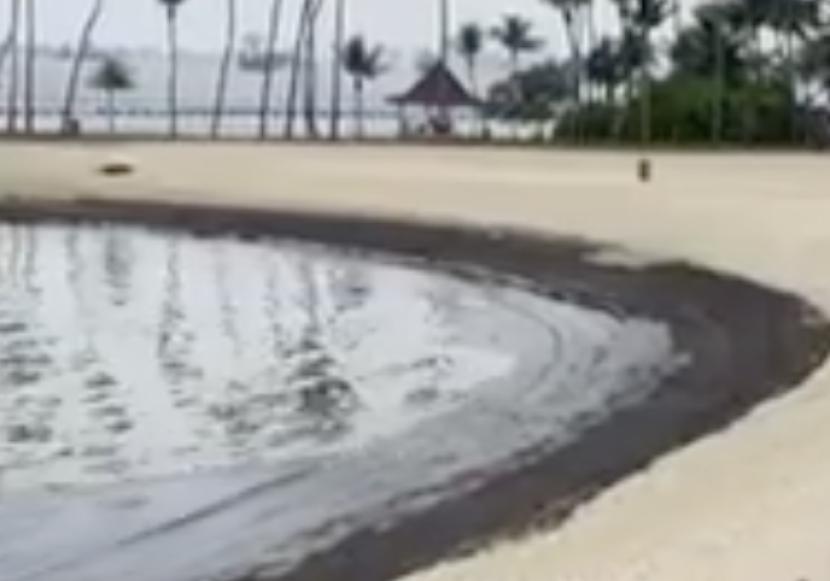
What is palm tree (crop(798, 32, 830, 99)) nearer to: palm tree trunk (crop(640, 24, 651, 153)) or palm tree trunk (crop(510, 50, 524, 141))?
palm tree trunk (crop(640, 24, 651, 153))

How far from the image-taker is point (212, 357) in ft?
89.1

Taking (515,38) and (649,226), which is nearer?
(649,226)

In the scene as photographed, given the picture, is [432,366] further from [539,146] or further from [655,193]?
[539,146]

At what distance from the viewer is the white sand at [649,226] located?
508 inches

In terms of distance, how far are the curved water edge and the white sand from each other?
722 millimetres

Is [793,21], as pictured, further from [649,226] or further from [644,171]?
[649,226]

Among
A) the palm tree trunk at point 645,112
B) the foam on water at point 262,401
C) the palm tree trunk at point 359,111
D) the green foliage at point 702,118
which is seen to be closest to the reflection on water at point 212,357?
the foam on water at point 262,401

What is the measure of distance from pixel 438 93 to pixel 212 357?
2891 inches

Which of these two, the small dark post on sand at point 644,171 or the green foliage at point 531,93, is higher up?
the green foliage at point 531,93

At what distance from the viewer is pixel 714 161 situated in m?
62.7

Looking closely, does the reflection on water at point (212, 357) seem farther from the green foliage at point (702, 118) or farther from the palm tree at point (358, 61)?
the palm tree at point (358, 61)

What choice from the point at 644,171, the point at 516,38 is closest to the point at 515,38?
the point at 516,38

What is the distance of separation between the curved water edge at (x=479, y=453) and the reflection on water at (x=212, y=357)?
198mm

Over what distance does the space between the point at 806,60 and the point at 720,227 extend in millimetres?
44881
